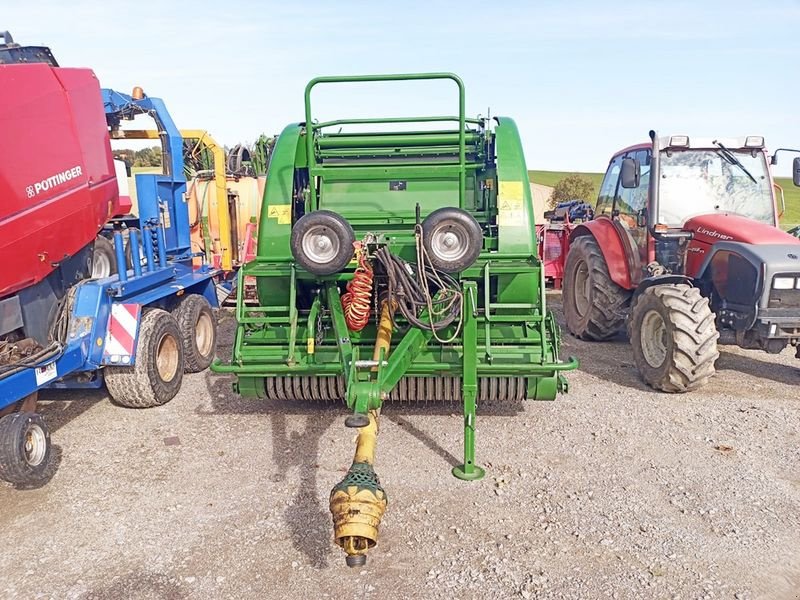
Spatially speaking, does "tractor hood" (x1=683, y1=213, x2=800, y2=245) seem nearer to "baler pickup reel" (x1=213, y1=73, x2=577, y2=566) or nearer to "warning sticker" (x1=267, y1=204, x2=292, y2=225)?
"baler pickup reel" (x1=213, y1=73, x2=577, y2=566)

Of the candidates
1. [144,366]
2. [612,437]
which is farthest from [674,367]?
[144,366]

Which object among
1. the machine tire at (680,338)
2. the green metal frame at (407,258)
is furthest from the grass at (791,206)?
the green metal frame at (407,258)

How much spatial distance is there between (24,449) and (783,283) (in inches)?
204

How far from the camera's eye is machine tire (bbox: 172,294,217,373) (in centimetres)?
575

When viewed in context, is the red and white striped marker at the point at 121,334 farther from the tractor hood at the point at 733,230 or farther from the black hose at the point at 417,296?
the tractor hood at the point at 733,230

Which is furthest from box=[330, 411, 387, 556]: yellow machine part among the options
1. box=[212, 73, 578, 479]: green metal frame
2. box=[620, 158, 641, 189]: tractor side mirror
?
box=[620, 158, 641, 189]: tractor side mirror

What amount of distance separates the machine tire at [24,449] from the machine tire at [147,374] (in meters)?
1.09

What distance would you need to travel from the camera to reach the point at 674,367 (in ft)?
16.1

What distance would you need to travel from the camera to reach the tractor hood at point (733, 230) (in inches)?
203

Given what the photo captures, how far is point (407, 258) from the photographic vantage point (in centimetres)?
425

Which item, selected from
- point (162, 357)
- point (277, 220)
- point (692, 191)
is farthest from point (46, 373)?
point (692, 191)

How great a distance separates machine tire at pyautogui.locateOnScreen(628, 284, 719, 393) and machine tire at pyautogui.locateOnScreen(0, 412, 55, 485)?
14.1 ft

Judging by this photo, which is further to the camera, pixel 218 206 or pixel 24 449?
pixel 218 206

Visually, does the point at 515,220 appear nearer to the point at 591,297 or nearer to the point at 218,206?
the point at 591,297
